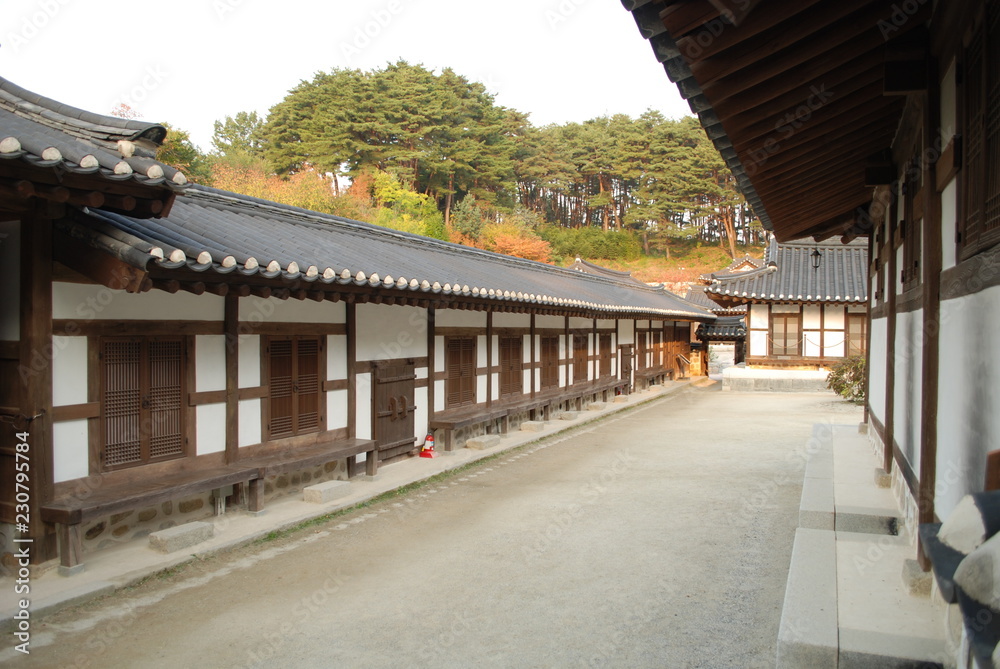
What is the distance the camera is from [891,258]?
281 inches

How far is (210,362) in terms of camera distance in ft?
24.0

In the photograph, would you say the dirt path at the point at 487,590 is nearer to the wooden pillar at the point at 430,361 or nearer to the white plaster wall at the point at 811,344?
the wooden pillar at the point at 430,361

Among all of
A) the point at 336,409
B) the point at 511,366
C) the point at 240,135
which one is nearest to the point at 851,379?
the point at 511,366

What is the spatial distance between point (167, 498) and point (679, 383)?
23.5 metres

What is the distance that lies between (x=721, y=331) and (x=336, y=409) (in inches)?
1082

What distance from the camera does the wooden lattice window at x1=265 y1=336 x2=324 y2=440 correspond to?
8164mm

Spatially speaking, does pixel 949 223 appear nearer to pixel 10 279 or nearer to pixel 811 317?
pixel 10 279

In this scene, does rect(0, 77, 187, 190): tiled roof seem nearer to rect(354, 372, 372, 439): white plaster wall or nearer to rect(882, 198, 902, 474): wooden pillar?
rect(354, 372, 372, 439): white plaster wall

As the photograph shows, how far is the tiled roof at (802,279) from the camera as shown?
25020mm

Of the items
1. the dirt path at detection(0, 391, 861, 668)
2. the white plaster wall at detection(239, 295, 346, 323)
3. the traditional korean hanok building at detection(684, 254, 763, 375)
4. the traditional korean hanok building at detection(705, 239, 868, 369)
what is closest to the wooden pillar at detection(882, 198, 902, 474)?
the dirt path at detection(0, 391, 861, 668)

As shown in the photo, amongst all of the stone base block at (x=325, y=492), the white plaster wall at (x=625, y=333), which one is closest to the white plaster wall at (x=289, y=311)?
the stone base block at (x=325, y=492)

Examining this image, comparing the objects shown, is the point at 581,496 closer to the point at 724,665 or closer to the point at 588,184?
the point at 724,665

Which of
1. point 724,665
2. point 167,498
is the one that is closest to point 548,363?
point 167,498

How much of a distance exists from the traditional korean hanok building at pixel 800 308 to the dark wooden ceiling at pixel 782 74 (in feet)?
66.5
